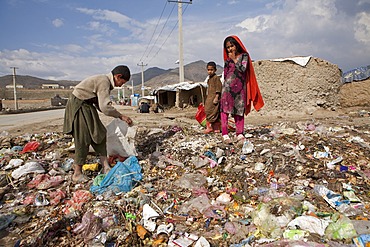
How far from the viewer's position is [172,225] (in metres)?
1.92

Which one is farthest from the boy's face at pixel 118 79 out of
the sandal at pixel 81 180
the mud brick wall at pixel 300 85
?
the mud brick wall at pixel 300 85

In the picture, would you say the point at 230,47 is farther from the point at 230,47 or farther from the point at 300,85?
the point at 300,85

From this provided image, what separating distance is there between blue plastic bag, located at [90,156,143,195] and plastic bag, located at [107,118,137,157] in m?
0.48

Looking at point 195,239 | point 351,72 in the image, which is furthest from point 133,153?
point 351,72

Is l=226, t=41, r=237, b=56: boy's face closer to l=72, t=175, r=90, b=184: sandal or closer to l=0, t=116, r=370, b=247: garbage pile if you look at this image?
l=0, t=116, r=370, b=247: garbage pile

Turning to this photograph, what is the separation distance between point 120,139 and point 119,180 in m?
0.75

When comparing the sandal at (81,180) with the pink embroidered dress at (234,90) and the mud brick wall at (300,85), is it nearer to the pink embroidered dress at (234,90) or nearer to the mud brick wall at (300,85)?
the pink embroidered dress at (234,90)

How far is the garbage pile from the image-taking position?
1.80m

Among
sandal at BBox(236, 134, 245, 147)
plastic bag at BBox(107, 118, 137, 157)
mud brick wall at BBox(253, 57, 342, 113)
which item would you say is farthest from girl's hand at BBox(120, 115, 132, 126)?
mud brick wall at BBox(253, 57, 342, 113)

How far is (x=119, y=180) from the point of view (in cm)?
255

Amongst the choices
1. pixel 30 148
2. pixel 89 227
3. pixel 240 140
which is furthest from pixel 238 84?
pixel 30 148

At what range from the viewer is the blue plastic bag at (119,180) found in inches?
98.1

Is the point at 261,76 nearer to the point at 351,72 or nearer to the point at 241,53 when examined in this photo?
the point at 351,72

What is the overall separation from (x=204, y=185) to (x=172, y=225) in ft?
2.43
